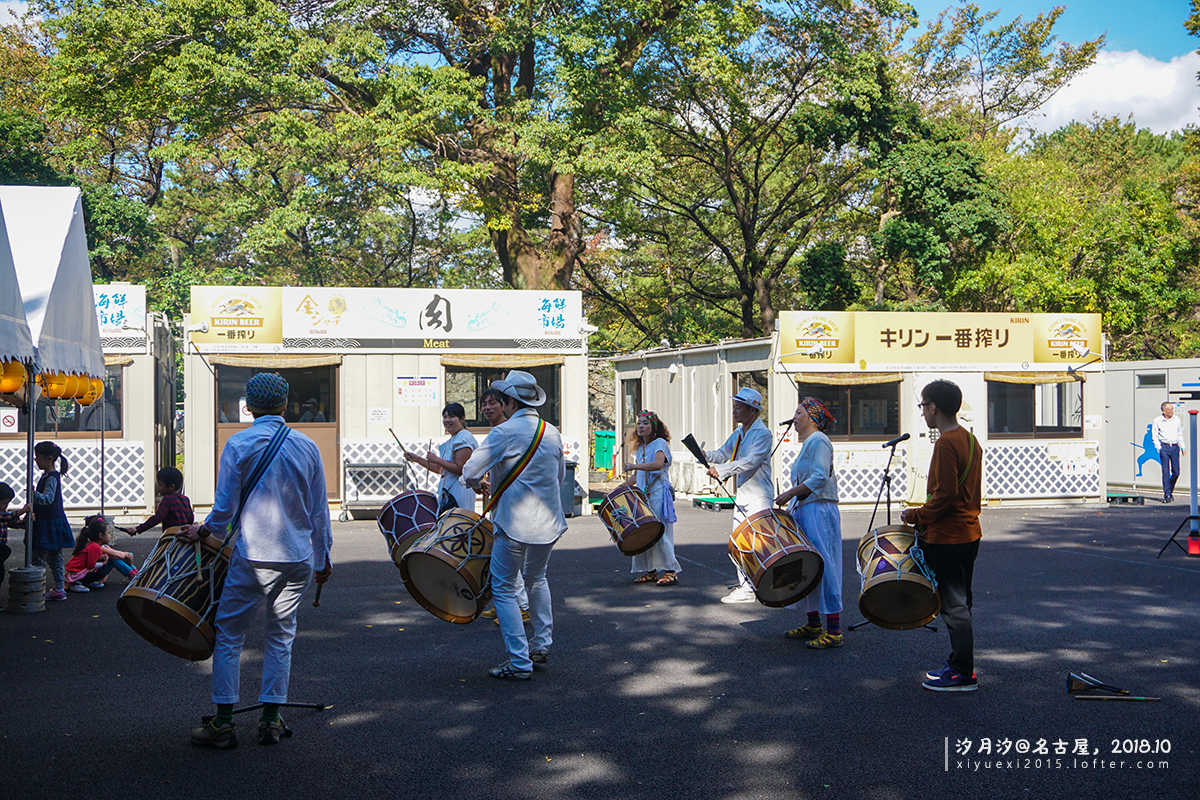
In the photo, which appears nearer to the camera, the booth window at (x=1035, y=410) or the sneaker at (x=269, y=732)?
the sneaker at (x=269, y=732)

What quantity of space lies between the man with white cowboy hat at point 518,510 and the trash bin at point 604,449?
1832cm

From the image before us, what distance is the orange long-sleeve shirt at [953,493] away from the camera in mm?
5785

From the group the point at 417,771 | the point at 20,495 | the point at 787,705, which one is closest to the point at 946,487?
the point at 787,705

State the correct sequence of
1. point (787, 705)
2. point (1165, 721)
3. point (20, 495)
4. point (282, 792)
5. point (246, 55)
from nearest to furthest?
1. point (282, 792)
2. point (1165, 721)
3. point (787, 705)
4. point (20, 495)
5. point (246, 55)

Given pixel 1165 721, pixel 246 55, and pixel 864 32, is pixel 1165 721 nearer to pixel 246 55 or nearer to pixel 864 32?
pixel 246 55

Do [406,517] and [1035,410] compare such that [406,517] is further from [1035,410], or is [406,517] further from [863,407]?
[1035,410]

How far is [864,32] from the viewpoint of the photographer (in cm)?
2550

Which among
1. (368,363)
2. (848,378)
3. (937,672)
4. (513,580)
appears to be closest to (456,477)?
(513,580)

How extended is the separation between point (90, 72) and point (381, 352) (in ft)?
34.5

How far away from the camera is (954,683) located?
591 cm

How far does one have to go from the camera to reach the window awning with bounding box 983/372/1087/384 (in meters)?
18.3

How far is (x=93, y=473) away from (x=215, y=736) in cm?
1207

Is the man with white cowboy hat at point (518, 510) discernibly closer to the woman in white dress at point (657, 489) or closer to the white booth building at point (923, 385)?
the woman in white dress at point (657, 489)

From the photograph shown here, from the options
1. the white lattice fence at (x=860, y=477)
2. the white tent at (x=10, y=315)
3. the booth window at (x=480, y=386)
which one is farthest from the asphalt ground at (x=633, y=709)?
the white lattice fence at (x=860, y=477)
